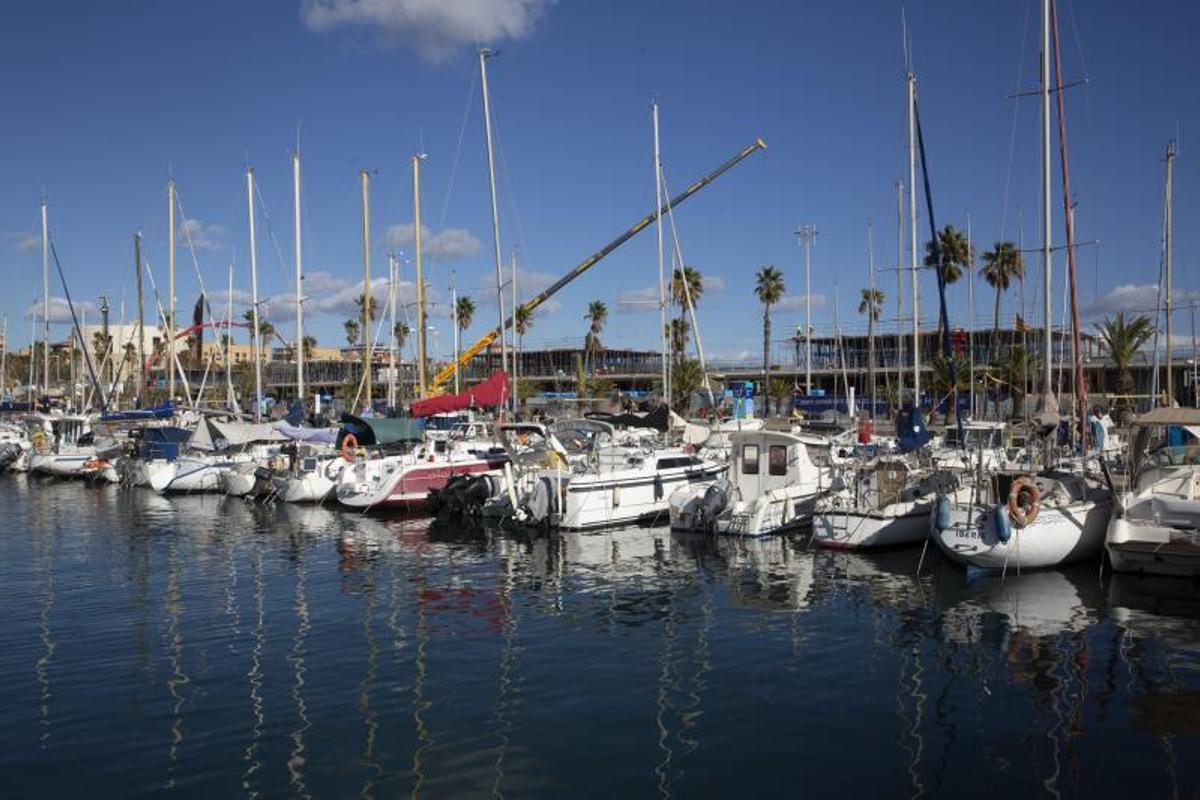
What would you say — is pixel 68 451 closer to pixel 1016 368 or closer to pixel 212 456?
pixel 212 456

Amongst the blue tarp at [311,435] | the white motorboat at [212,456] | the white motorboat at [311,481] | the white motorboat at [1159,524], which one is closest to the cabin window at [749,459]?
the white motorboat at [1159,524]

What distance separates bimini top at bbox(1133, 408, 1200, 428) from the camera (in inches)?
939

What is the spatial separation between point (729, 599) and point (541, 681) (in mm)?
6862

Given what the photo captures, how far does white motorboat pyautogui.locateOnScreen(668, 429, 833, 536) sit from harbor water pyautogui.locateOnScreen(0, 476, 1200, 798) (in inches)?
119

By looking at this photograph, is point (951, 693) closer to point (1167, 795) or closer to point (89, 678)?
point (1167, 795)

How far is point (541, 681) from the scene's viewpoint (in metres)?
15.3

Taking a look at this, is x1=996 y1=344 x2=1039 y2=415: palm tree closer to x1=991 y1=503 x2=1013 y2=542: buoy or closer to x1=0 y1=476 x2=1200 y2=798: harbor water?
x1=0 y1=476 x2=1200 y2=798: harbor water

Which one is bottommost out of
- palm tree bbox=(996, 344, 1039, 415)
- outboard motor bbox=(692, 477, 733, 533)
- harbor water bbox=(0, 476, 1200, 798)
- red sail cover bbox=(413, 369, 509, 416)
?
harbor water bbox=(0, 476, 1200, 798)

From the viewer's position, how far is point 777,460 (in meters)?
30.4

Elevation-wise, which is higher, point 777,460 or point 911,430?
point 911,430

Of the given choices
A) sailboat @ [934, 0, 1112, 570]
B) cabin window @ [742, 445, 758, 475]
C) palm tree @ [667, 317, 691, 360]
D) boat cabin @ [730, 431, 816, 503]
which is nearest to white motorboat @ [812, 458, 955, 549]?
sailboat @ [934, 0, 1112, 570]

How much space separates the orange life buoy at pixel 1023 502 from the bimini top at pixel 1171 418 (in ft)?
12.6

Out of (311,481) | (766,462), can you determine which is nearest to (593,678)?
(766,462)

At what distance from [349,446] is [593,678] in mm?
27161
